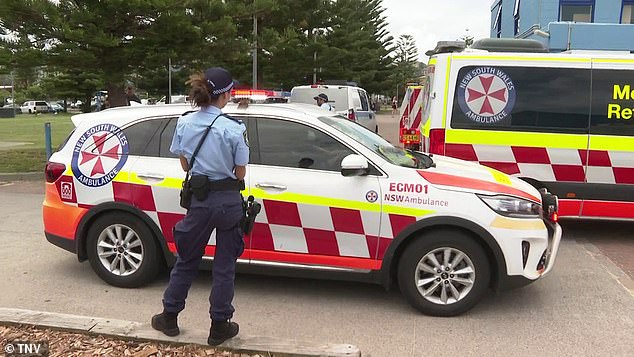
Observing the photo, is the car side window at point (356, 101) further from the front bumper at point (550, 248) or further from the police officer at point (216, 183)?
Result: the police officer at point (216, 183)

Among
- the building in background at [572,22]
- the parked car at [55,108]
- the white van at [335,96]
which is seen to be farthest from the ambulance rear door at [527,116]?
the parked car at [55,108]

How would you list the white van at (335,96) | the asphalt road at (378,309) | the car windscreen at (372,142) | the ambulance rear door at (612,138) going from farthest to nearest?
the white van at (335,96) → the ambulance rear door at (612,138) → the car windscreen at (372,142) → the asphalt road at (378,309)

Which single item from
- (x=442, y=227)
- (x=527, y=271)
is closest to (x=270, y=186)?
(x=442, y=227)

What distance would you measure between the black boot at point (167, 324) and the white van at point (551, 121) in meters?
4.14

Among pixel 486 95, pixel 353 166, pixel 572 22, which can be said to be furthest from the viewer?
pixel 572 22

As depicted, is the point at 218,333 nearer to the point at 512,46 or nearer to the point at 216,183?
the point at 216,183

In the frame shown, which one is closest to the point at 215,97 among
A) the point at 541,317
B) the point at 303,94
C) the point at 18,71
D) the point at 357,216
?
the point at 357,216

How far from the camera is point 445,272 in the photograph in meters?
4.43

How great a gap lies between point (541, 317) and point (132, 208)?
342 cm

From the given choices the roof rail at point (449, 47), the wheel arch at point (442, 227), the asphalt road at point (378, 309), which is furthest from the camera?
the roof rail at point (449, 47)

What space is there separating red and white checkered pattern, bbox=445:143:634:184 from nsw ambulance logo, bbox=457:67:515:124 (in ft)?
1.23

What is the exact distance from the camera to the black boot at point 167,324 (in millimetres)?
3662

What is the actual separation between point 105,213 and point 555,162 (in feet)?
16.2

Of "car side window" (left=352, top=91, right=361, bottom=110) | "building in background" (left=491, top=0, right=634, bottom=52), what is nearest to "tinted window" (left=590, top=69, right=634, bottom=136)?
"car side window" (left=352, top=91, right=361, bottom=110)
